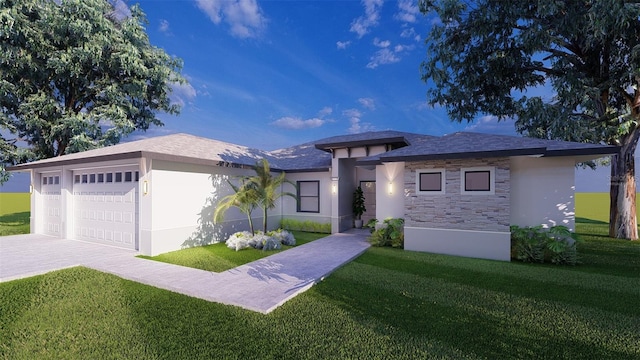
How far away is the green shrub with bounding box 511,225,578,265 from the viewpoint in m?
8.21

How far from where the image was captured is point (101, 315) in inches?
194

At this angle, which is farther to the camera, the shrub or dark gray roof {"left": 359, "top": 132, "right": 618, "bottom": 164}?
the shrub

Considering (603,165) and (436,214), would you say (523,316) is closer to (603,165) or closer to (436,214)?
(436,214)

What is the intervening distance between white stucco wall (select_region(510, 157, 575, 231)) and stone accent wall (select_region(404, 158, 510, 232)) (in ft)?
3.41

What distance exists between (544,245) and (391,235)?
4643 mm

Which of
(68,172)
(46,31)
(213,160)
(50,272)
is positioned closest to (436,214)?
(213,160)

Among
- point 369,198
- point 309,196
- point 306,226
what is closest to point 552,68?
point 369,198

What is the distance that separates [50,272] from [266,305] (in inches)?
260

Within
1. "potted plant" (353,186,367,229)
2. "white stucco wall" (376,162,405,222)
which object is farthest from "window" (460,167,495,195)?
"potted plant" (353,186,367,229)

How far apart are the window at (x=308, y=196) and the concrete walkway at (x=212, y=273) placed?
370 centimetres

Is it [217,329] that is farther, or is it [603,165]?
[603,165]

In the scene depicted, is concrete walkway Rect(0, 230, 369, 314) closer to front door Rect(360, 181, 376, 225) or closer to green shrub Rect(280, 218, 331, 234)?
green shrub Rect(280, 218, 331, 234)

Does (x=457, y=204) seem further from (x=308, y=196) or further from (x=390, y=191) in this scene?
(x=308, y=196)

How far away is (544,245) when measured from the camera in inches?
334
